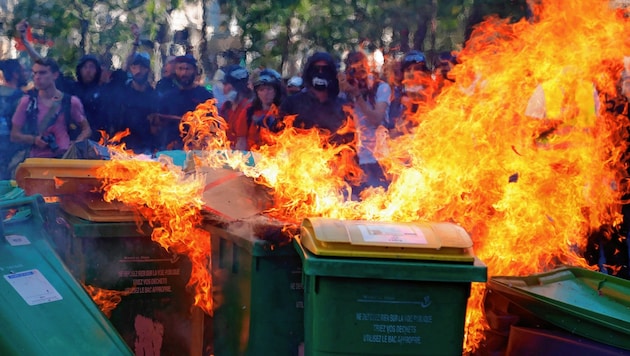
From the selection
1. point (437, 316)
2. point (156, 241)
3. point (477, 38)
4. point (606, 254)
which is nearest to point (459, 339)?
point (437, 316)

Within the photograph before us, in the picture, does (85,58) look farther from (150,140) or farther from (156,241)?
(156,241)

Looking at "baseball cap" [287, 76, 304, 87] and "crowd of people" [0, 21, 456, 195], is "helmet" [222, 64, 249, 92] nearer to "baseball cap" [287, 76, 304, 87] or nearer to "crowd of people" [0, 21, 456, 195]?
"crowd of people" [0, 21, 456, 195]

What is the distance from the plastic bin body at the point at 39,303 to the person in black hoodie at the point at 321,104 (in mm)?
3637

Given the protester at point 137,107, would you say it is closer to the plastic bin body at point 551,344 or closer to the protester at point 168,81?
the protester at point 168,81

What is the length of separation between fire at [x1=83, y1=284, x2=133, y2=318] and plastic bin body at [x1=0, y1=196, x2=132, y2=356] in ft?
1.94

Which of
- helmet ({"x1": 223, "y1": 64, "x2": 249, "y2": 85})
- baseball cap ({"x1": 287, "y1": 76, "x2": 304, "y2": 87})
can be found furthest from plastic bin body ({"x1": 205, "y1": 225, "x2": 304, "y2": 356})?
baseball cap ({"x1": 287, "y1": 76, "x2": 304, "y2": 87})

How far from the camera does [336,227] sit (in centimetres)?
388

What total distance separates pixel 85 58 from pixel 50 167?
394 cm

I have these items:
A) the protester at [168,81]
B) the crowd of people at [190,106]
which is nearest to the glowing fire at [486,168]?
the crowd of people at [190,106]

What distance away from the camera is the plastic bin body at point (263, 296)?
4.23m

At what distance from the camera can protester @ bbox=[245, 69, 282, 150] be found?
7.64 m

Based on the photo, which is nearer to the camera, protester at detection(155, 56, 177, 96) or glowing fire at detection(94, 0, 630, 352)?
glowing fire at detection(94, 0, 630, 352)

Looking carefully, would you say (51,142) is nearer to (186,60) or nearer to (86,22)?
(186,60)

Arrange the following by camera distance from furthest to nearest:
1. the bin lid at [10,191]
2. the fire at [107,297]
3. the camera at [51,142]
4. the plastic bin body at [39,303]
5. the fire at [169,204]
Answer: the camera at [51,142] < the bin lid at [10,191] < the fire at [169,204] < the fire at [107,297] < the plastic bin body at [39,303]
